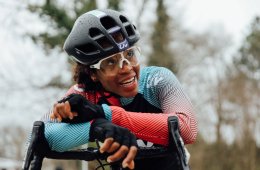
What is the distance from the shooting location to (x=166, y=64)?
23734 mm

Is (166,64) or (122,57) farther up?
(166,64)

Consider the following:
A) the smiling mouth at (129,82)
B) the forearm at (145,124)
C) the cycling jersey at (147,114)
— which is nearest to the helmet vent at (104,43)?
the smiling mouth at (129,82)

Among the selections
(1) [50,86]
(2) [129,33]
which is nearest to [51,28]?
(1) [50,86]

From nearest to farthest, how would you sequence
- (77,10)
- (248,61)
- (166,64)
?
(77,10)
(166,64)
(248,61)

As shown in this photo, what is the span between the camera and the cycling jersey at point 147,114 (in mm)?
2775

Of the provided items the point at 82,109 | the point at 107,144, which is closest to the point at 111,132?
the point at 107,144

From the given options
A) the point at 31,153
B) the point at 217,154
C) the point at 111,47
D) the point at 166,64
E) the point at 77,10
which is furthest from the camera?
the point at 217,154

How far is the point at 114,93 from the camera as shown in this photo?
3281 millimetres

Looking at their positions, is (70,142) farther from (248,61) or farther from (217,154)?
(248,61)

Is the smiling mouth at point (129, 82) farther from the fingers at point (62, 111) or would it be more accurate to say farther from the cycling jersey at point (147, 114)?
the fingers at point (62, 111)

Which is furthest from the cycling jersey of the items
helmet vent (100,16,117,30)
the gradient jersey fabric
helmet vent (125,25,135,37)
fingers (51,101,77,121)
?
helmet vent (100,16,117,30)

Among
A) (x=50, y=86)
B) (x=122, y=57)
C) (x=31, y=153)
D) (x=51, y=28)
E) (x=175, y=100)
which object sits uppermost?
(x=51, y=28)

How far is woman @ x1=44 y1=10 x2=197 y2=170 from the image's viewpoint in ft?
8.95

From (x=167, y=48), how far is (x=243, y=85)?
7363 millimetres
